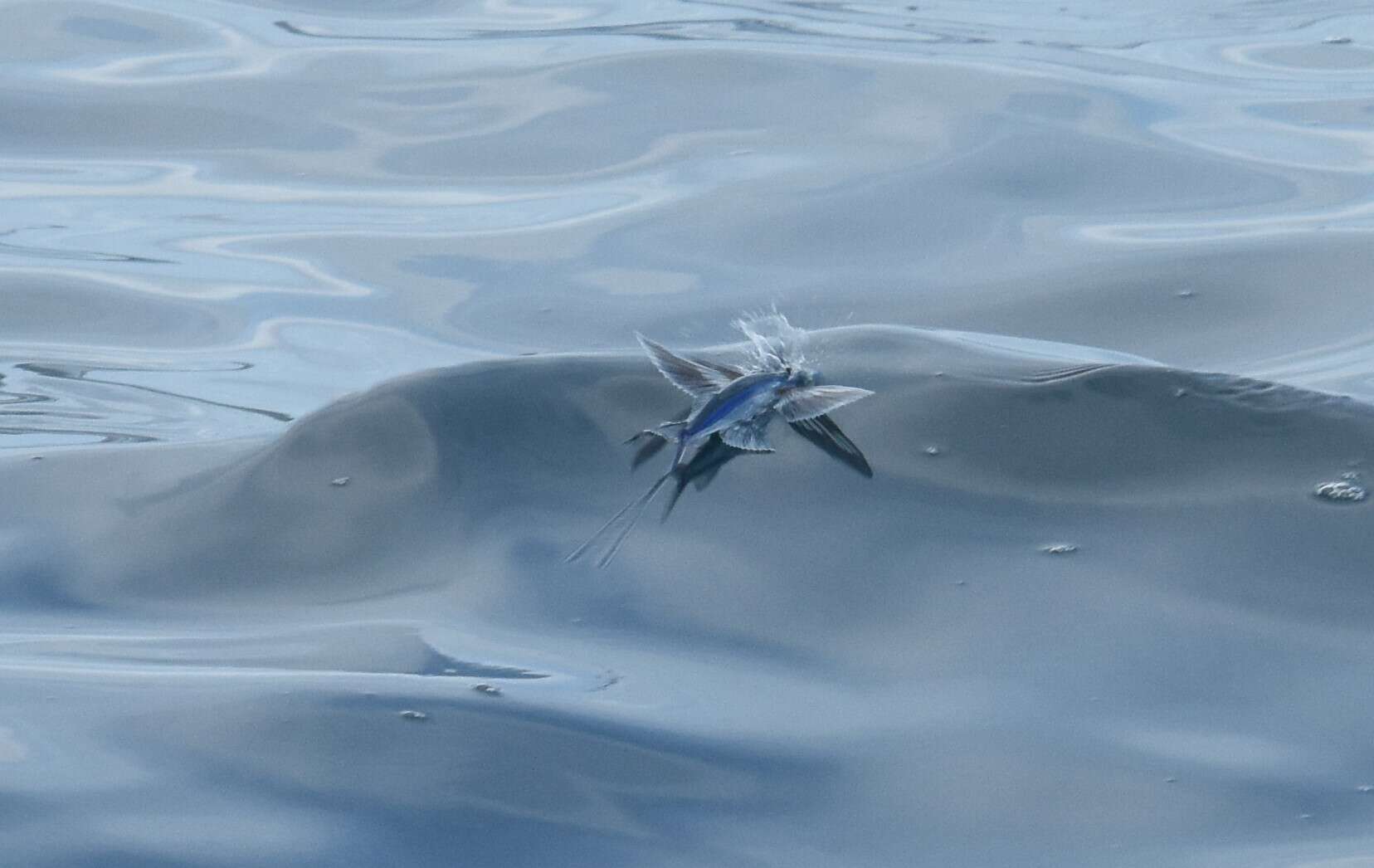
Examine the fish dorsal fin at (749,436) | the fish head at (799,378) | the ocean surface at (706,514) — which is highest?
the fish head at (799,378)

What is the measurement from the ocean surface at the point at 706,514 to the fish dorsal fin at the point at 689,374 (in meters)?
0.08

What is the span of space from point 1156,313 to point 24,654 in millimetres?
2660

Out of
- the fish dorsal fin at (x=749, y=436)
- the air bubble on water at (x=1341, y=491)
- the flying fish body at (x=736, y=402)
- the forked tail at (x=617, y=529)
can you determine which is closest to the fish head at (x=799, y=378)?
the flying fish body at (x=736, y=402)

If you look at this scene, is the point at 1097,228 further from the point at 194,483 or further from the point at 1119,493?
the point at 194,483

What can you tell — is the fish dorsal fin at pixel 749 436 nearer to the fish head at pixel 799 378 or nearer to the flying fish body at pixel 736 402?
the flying fish body at pixel 736 402

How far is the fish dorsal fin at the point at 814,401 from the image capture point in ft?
9.27

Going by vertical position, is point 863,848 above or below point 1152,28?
below

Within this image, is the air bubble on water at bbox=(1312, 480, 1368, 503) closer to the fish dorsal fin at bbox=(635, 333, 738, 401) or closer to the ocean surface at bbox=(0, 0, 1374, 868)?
the ocean surface at bbox=(0, 0, 1374, 868)

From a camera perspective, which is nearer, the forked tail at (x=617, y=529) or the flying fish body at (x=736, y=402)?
the forked tail at (x=617, y=529)

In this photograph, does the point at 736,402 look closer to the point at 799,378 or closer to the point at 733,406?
the point at 733,406

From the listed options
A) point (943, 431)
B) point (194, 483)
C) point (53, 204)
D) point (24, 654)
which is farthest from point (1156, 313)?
point (53, 204)

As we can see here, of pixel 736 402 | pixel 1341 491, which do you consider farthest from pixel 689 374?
pixel 1341 491

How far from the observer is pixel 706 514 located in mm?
2645

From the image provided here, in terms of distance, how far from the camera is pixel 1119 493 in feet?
8.63
